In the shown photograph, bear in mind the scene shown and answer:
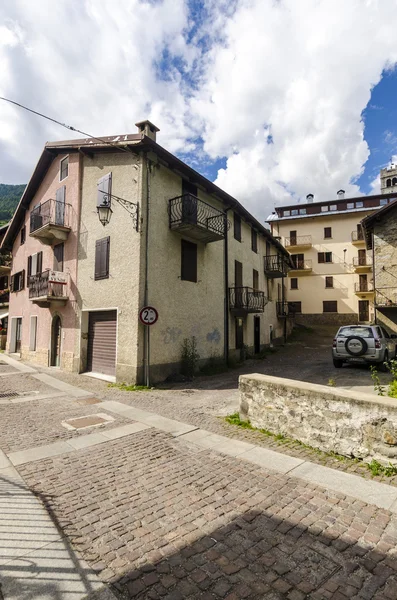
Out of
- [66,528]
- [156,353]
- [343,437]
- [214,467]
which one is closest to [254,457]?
[214,467]

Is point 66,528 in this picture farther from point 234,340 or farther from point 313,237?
point 313,237

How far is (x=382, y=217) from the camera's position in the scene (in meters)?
18.9

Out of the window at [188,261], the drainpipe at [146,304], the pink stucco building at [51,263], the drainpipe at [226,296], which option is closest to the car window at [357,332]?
the drainpipe at [226,296]

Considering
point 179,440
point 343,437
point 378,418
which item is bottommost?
point 179,440

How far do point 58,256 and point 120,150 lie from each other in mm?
6102

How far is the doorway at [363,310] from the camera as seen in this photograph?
104ft

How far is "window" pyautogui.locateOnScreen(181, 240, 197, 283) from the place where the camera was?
41.0ft

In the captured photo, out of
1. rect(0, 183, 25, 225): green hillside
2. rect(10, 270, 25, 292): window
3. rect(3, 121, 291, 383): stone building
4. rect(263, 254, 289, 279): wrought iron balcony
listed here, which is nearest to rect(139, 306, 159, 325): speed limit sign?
rect(3, 121, 291, 383): stone building

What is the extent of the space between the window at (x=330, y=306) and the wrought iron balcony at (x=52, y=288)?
27779mm

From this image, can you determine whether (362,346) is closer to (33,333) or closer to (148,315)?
(148,315)

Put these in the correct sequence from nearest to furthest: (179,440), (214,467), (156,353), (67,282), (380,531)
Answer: (380,531)
(214,467)
(179,440)
(156,353)
(67,282)

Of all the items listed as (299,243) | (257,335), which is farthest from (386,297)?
(299,243)

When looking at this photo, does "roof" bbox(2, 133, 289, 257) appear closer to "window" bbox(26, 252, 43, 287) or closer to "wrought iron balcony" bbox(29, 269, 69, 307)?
"window" bbox(26, 252, 43, 287)

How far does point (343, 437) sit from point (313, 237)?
3294 cm
